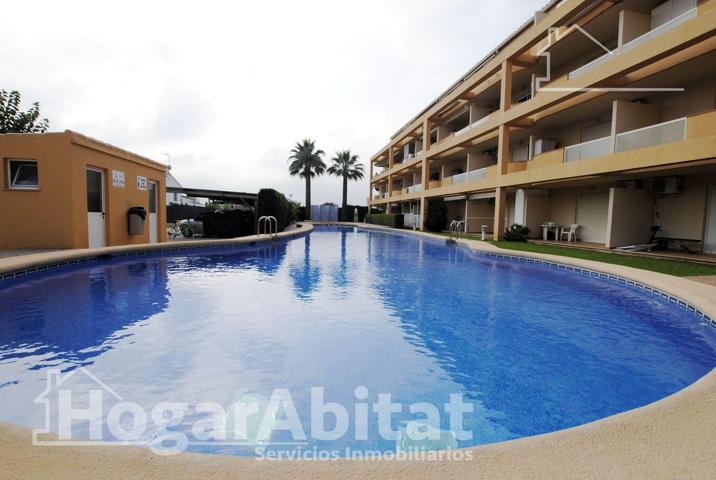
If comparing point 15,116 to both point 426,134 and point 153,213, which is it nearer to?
point 153,213

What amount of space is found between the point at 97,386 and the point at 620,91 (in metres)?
17.0

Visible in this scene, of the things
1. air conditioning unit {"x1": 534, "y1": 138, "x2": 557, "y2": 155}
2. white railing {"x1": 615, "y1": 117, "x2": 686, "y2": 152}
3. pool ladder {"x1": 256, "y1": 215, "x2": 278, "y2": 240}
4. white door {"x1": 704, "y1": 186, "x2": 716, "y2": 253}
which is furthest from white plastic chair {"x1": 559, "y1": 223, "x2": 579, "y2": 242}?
pool ladder {"x1": 256, "y1": 215, "x2": 278, "y2": 240}

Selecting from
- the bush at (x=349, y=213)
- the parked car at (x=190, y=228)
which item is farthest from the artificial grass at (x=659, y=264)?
the bush at (x=349, y=213)

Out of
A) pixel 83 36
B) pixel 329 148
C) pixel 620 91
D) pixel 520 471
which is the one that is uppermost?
pixel 329 148

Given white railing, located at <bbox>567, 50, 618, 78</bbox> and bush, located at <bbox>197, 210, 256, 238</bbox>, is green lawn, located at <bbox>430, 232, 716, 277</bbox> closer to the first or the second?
white railing, located at <bbox>567, 50, 618, 78</bbox>

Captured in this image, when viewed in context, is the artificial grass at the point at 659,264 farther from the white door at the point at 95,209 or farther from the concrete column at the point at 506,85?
the white door at the point at 95,209

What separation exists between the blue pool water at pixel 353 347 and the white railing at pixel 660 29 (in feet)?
27.9

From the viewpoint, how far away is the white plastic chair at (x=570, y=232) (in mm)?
17266

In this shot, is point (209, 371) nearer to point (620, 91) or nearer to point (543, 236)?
point (620, 91)

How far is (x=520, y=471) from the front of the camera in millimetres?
1671

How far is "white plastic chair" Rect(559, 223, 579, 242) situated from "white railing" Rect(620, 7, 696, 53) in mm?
8014

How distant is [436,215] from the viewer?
2697cm

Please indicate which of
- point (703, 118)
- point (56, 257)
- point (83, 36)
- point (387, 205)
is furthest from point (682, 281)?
point (387, 205)

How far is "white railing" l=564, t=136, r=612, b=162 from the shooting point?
43.1 ft
